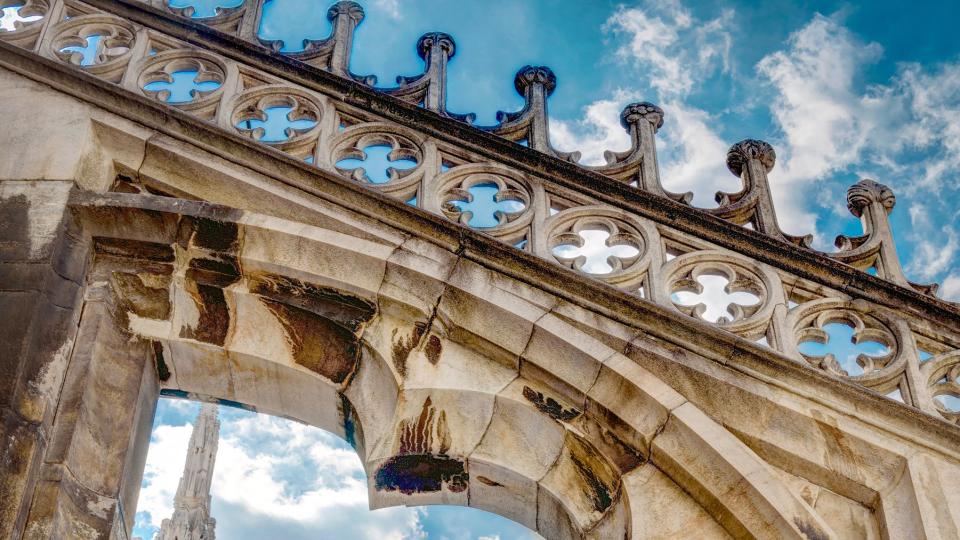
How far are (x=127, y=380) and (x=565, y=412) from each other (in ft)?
6.49

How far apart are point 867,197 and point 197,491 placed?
19.8m

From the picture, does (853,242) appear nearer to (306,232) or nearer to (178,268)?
(306,232)

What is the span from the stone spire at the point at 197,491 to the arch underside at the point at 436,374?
1856 centimetres

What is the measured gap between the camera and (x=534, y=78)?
727cm

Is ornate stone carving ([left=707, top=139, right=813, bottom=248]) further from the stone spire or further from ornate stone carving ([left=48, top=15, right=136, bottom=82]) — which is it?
the stone spire

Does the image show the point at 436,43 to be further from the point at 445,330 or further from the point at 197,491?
the point at 197,491

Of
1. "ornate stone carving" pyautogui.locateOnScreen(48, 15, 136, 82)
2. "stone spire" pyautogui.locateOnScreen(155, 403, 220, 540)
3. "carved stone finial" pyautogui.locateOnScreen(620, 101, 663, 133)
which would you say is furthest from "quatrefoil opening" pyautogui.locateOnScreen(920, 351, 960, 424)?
"stone spire" pyautogui.locateOnScreen(155, 403, 220, 540)

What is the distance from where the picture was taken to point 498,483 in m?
5.37

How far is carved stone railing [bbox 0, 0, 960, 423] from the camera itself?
5770mm

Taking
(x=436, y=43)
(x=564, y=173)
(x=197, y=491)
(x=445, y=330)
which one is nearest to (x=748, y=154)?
(x=564, y=173)

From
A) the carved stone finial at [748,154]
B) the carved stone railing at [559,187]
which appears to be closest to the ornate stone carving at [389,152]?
the carved stone railing at [559,187]

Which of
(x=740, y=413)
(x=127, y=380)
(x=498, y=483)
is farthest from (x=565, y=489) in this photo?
(x=127, y=380)

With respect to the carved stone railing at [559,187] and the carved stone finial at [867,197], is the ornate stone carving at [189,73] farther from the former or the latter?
the carved stone finial at [867,197]

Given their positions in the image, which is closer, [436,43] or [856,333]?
[856,333]
